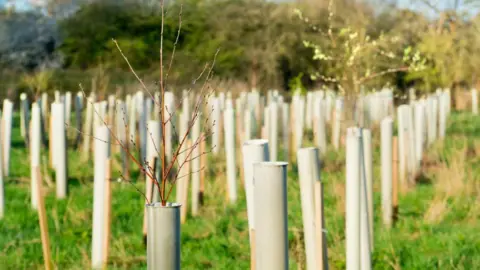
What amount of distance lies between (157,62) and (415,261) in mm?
26152

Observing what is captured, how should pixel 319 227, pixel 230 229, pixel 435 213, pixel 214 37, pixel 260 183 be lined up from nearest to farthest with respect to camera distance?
pixel 260 183 → pixel 319 227 → pixel 230 229 → pixel 435 213 → pixel 214 37

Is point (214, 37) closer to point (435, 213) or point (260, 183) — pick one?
point (435, 213)

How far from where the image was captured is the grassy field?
5324mm

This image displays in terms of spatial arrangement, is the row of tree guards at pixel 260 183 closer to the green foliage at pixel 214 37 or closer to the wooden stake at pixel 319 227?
the wooden stake at pixel 319 227

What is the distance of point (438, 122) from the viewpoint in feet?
54.1

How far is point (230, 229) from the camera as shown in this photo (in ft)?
20.9

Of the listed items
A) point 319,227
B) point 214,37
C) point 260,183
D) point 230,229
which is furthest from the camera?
point 214,37

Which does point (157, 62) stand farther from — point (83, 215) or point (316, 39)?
point (83, 215)

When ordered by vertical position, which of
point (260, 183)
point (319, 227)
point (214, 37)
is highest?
point (214, 37)

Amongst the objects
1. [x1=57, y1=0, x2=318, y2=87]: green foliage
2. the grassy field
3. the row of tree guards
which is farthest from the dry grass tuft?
[x1=57, y1=0, x2=318, y2=87]: green foliage

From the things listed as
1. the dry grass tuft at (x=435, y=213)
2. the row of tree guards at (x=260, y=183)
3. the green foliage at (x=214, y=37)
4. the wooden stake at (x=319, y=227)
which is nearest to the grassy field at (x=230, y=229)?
the dry grass tuft at (x=435, y=213)

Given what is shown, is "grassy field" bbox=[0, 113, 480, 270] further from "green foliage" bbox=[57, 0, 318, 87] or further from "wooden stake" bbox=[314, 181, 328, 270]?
"green foliage" bbox=[57, 0, 318, 87]

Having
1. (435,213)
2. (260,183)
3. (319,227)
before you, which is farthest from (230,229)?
(260,183)

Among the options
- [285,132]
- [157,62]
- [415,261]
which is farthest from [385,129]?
[157,62]
